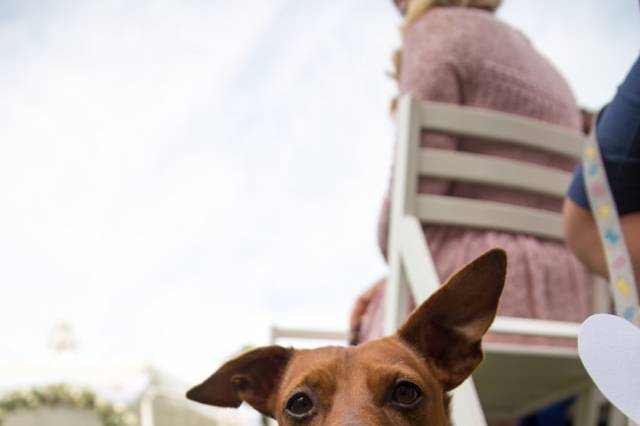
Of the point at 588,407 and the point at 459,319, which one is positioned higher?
the point at 459,319

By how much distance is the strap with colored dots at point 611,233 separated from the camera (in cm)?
104

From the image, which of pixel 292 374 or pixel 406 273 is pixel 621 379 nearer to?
pixel 292 374

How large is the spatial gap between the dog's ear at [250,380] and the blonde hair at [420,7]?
111 centimetres

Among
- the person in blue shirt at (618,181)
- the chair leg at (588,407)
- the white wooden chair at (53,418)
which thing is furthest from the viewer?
the white wooden chair at (53,418)

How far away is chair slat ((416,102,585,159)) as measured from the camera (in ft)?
5.35

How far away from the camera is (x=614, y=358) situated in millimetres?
680

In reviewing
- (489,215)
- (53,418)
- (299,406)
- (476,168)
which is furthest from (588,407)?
(53,418)

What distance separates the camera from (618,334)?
0.68 meters

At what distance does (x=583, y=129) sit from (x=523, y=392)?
840mm

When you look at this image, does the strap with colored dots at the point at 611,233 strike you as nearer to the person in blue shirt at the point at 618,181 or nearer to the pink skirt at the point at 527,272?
the person in blue shirt at the point at 618,181

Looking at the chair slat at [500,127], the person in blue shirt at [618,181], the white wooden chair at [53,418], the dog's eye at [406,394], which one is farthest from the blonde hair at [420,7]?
the white wooden chair at [53,418]

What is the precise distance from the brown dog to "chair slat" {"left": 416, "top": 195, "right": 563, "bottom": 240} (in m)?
0.63

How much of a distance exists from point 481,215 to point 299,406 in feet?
2.79

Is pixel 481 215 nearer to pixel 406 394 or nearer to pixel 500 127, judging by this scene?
pixel 500 127
